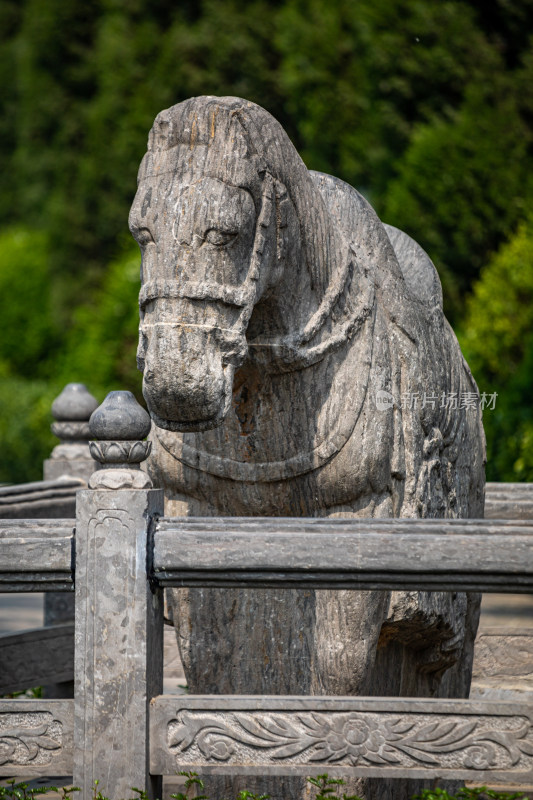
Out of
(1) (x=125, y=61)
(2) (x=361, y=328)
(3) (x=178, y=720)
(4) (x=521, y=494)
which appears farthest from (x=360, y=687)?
(1) (x=125, y=61)

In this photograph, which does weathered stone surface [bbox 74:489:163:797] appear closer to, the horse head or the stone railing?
the stone railing

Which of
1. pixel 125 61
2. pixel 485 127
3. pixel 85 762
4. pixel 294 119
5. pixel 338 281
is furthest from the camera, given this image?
pixel 125 61

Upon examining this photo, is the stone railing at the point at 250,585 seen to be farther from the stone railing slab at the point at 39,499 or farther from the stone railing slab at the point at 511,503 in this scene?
the stone railing slab at the point at 511,503

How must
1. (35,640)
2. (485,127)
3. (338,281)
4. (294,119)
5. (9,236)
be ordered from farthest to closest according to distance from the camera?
1. (9,236)
2. (294,119)
3. (485,127)
4. (35,640)
5. (338,281)

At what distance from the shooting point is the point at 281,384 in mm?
2600

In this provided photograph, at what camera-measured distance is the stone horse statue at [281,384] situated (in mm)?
2273

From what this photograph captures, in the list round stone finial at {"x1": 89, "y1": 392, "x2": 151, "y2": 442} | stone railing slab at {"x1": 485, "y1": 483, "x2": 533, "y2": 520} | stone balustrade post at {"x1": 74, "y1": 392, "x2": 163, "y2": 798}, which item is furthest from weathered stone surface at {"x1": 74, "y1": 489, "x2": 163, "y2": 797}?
stone railing slab at {"x1": 485, "y1": 483, "x2": 533, "y2": 520}

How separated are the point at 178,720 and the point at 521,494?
230 centimetres

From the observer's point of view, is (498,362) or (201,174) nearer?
(201,174)

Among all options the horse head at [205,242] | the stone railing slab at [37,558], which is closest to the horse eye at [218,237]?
the horse head at [205,242]

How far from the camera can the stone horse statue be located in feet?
7.46

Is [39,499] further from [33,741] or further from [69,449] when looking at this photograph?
[33,741]

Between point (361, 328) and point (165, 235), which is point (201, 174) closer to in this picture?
point (165, 235)

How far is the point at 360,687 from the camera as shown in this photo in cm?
268
